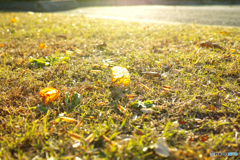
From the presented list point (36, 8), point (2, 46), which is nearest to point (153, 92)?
point (2, 46)

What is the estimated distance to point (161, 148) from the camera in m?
1.02

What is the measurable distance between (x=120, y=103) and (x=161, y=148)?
52 centimetres

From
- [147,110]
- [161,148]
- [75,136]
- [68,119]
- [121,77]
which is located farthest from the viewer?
[121,77]

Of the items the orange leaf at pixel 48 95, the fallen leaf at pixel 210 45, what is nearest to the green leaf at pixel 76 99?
the orange leaf at pixel 48 95

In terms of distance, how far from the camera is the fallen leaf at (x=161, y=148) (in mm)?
987

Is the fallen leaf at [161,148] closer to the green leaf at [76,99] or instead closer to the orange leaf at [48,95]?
the green leaf at [76,99]

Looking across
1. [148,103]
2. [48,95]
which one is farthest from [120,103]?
[48,95]

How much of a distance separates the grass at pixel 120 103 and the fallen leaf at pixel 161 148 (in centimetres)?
3

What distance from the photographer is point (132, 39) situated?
10.3 feet

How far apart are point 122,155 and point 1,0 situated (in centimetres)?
966

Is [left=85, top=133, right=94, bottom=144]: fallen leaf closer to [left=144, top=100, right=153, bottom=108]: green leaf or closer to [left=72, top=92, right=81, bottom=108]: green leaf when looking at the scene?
[left=72, top=92, right=81, bottom=108]: green leaf

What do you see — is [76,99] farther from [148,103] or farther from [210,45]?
[210,45]

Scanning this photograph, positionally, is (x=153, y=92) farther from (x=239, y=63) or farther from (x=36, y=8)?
(x=36, y=8)

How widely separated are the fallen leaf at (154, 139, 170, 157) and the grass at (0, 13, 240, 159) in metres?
0.03
